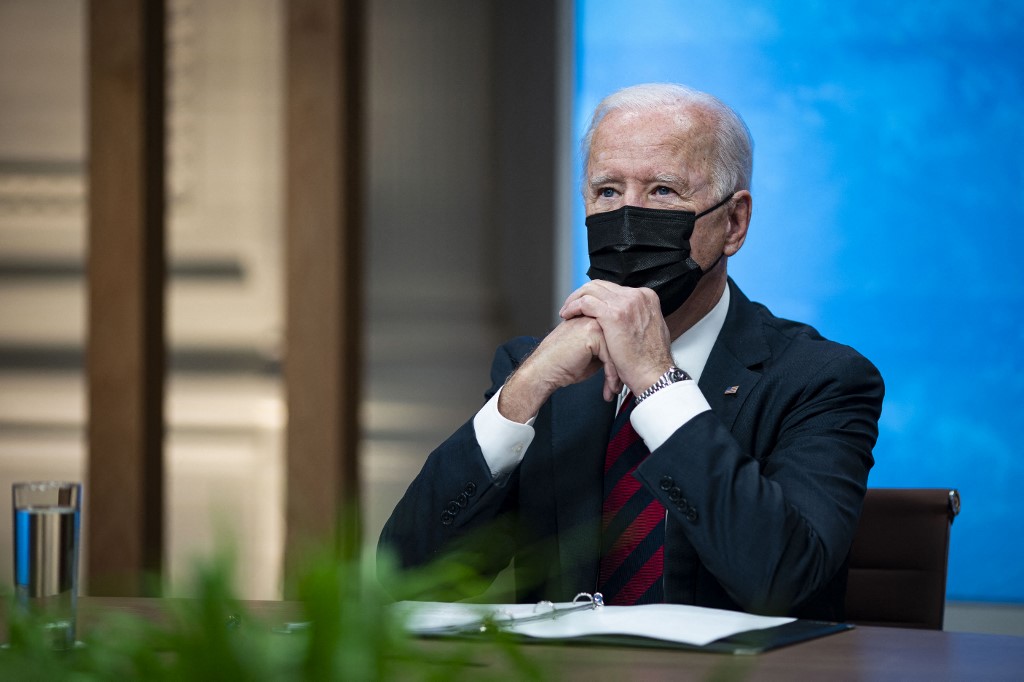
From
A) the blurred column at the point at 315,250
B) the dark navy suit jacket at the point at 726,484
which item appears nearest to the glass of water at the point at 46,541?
the dark navy suit jacket at the point at 726,484

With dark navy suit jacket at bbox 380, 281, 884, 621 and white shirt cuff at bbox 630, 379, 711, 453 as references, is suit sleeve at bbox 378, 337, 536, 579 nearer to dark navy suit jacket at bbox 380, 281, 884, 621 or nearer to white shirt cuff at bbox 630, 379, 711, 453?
dark navy suit jacket at bbox 380, 281, 884, 621

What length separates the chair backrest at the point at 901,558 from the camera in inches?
68.8

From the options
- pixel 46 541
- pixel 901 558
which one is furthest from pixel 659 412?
pixel 46 541

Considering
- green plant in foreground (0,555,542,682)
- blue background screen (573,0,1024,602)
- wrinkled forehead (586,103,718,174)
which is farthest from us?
blue background screen (573,0,1024,602)

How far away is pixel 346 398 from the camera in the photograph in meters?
3.41

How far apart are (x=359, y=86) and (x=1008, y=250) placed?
1.92 meters

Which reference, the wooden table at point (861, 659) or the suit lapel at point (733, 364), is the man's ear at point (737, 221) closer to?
the suit lapel at point (733, 364)

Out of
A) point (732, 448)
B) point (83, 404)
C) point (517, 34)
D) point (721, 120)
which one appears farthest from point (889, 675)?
point (83, 404)

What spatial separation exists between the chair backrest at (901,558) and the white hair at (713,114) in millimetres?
575

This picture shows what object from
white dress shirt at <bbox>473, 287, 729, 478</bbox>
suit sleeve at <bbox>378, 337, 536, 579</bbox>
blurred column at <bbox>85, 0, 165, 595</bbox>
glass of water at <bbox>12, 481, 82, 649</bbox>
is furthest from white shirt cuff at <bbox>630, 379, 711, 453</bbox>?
blurred column at <bbox>85, 0, 165, 595</bbox>

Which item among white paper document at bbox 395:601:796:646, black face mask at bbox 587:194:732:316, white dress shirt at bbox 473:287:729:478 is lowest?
white paper document at bbox 395:601:796:646

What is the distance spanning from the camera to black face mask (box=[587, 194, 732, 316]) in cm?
189

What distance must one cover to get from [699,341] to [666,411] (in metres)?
0.35

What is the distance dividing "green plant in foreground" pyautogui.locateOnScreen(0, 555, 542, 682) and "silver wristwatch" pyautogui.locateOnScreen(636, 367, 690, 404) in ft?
4.40
